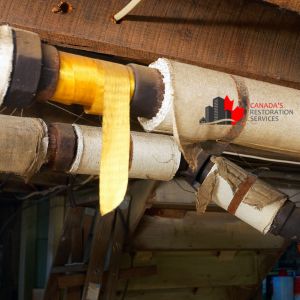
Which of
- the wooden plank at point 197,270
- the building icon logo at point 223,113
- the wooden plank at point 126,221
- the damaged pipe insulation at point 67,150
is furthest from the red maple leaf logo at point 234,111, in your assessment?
the wooden plank at point 197,270

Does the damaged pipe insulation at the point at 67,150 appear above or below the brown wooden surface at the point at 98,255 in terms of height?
above

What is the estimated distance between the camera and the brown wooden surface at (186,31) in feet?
3.60

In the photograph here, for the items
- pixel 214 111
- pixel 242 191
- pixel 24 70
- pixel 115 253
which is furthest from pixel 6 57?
pixel 115 253

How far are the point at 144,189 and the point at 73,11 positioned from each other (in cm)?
156

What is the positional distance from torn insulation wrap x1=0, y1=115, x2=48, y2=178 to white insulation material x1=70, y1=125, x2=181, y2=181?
5.2 inches

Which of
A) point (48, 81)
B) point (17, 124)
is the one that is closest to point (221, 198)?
point (17, 124)

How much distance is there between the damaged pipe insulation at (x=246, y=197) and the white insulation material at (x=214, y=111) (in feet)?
1.34

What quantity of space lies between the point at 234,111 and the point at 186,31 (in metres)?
0.30

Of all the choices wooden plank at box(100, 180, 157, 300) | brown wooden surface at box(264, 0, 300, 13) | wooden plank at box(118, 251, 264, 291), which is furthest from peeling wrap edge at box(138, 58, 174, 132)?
wooden plank at box(118, 251, 264, 291)

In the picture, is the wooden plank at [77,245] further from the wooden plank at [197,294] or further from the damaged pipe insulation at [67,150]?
the damaged pipe insulation at [67,150]

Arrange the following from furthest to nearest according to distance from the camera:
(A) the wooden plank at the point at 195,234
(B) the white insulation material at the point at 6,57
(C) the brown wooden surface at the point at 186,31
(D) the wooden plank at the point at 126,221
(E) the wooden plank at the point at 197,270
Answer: (E) the wooden plank at the point at 197,270
(A) the wooden plank at the point at 195,234
(D) the wooden plank at the point at 126,221
(C) the brown wooden surface at the point at 186,31
(B) the white insulation material at the point at 6,57

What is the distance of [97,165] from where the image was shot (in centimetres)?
138

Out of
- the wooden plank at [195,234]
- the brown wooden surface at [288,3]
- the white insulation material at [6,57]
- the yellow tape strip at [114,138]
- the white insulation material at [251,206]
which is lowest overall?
the wooden plank at [195,234]

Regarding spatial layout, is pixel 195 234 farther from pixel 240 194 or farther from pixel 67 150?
pixel 67 150
